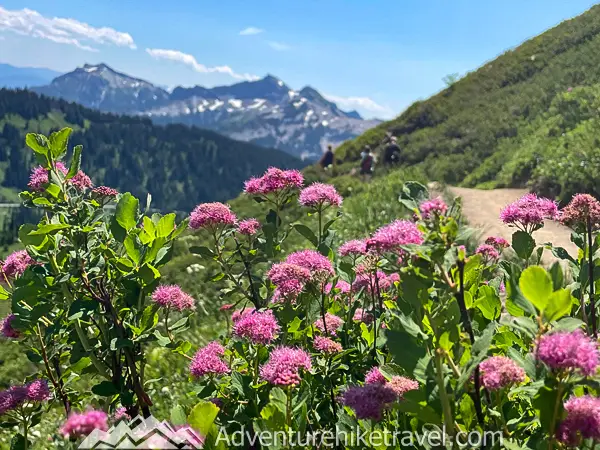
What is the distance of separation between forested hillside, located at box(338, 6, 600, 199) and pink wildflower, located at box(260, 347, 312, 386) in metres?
16.8

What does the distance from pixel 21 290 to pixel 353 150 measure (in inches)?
1792

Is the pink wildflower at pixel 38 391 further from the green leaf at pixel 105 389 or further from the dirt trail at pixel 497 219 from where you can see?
the dirt trail at pixel 497 219

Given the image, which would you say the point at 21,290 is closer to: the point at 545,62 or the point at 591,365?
the point at 591,365

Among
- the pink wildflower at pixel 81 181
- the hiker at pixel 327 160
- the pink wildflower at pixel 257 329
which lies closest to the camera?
the pink wildflower at pixel 257 329

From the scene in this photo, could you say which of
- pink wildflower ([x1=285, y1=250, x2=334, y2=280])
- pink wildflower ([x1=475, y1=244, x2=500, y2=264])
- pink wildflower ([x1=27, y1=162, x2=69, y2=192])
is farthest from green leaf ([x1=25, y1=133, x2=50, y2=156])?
pink wildflower ([x1=475, y1=244, x2=500, y2=264])

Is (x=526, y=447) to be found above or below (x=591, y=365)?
below

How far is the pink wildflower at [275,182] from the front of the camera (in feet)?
14.4

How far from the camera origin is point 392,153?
137 feet

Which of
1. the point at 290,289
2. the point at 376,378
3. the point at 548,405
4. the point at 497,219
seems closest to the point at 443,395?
the point at 548,405

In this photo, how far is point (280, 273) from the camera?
358cm

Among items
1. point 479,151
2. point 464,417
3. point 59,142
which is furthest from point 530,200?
point 479,151

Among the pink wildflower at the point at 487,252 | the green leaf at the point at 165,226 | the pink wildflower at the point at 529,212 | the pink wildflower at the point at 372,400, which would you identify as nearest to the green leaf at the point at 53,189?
the green leaf at the point at 165,226

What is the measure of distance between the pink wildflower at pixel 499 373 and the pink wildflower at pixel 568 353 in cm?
31

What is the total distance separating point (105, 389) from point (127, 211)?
1187mm
